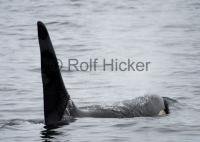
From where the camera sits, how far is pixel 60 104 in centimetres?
→ 1117

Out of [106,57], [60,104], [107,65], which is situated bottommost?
[60,104]

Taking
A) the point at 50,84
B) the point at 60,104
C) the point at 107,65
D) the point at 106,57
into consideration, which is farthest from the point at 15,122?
the point at 106,57

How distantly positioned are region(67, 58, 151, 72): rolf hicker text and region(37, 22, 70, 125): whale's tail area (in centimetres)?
774

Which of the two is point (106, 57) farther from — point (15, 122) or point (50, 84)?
point (50, 84)

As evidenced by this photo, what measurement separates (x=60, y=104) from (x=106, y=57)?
10050 mm

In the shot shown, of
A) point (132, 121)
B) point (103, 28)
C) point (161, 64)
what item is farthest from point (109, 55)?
point (132, 121)

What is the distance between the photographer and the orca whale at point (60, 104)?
1079cm

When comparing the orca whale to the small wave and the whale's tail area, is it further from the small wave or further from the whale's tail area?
the small wave

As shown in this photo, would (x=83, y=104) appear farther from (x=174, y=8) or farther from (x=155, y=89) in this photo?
(x=174, y=8)

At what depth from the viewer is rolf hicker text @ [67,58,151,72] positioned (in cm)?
1920

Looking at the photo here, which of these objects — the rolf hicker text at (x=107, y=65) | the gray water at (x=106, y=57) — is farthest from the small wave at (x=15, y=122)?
the rolf hicker text at (x=107, y=65)

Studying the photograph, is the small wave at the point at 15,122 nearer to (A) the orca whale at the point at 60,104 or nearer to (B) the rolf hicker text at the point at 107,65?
(A) the orca whale at the point at 60,104

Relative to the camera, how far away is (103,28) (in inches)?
1141

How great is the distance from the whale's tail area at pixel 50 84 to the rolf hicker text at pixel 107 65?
25.4 feet
